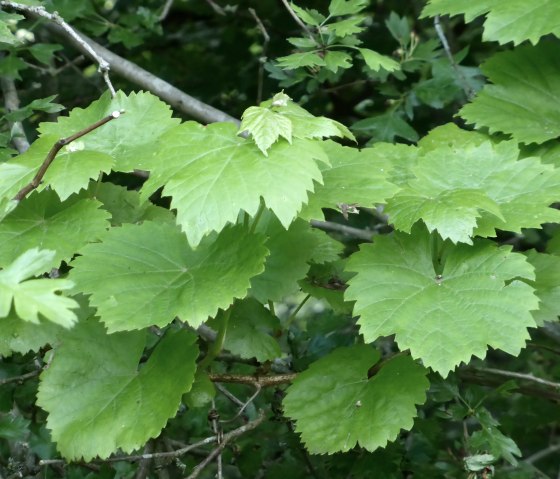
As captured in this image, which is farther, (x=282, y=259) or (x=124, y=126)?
(x=124, y=126)

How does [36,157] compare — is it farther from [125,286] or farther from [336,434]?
[336,434]

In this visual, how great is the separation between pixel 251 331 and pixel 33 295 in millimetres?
737

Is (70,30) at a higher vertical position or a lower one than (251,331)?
higher

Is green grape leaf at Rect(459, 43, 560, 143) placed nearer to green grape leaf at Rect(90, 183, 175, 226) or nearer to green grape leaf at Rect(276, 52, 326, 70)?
green grape leaf at Rect(276, 52, 326, 70)

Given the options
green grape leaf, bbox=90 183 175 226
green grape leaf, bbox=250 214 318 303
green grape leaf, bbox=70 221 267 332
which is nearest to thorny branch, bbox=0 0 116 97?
green grape leaf, bbox=90 183 175 226

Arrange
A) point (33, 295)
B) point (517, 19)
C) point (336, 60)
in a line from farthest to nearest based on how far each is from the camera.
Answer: point (336, 60) → point (517, 19) → point (33, 295)

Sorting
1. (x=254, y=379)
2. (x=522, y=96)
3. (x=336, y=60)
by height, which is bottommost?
(x=254, y=379)

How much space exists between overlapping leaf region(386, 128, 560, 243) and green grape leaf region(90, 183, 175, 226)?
581 mm

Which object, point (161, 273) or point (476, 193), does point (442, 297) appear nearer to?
point (476, 193)

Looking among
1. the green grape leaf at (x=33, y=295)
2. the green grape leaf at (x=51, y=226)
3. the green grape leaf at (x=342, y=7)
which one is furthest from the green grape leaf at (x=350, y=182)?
the green grape leaf at (x=342, y=7)

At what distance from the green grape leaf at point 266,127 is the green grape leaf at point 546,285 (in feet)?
2.32

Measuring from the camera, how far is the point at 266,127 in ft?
5.17

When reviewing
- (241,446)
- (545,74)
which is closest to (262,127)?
(545,74)

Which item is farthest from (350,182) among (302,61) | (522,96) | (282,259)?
(522,96)
